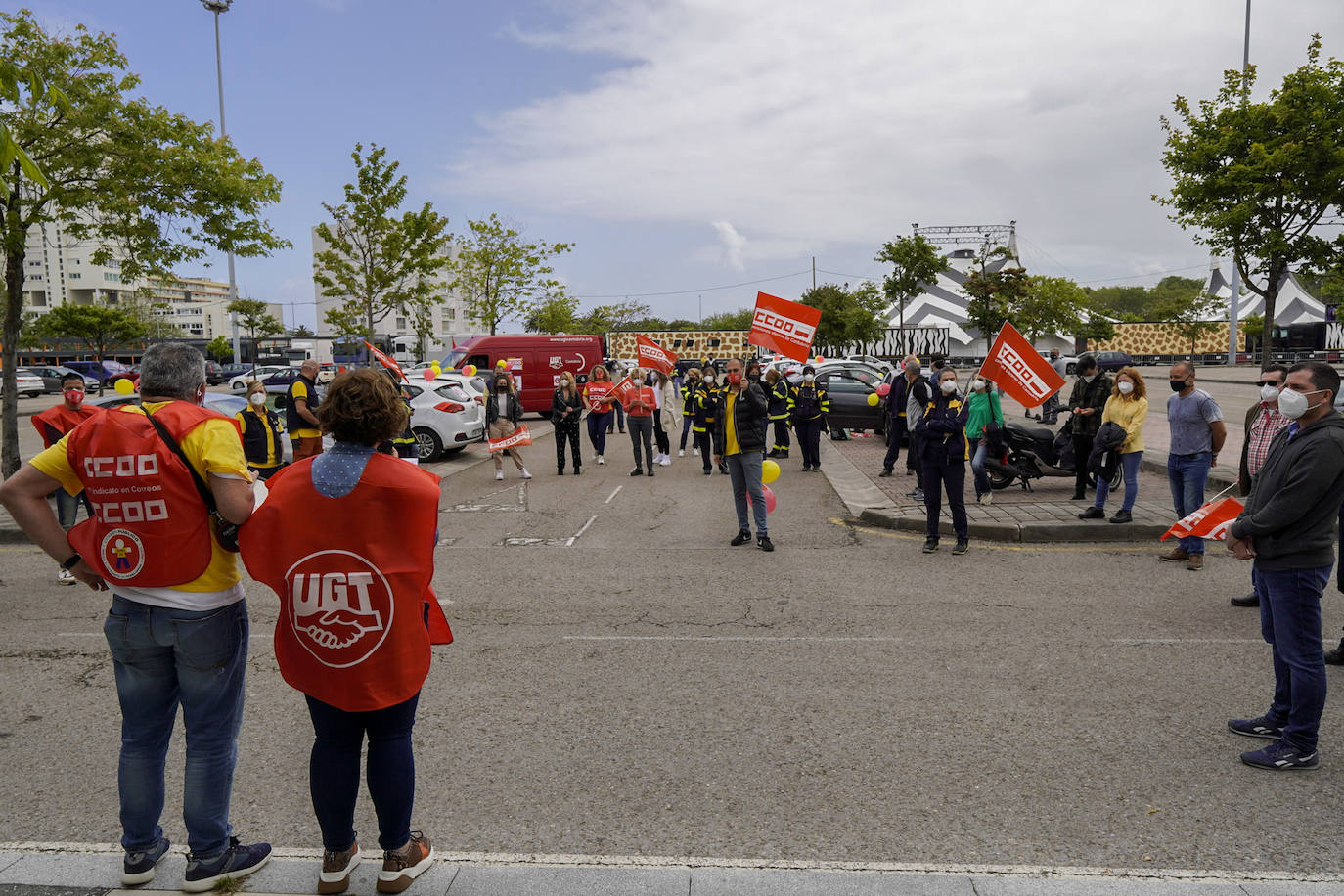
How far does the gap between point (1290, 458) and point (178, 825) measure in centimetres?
519

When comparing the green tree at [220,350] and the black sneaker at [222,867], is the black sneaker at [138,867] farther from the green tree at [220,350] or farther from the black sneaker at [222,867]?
the green tree at [220,350]

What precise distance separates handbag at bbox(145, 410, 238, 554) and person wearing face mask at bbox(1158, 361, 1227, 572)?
7.90 m

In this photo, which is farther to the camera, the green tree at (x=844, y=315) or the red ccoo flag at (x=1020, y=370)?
the green tree at (x=844, y=315)

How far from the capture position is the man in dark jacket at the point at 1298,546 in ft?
13.3

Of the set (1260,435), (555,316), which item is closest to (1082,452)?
(1260,435)

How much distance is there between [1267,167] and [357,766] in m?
27.8

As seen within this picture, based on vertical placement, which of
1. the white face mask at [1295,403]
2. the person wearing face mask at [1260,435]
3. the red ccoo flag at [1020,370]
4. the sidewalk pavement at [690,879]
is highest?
the red ccoo flag at [1020,370]

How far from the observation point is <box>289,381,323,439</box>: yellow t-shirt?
10.7m

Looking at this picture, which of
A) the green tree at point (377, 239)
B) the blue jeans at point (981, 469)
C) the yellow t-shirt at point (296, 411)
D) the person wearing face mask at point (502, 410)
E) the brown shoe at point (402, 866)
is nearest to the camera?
the brown shoe at point (402, 866)

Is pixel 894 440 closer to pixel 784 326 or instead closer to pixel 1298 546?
pixel 784 326

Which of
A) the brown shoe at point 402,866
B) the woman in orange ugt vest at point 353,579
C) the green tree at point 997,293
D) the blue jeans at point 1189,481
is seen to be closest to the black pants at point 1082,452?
the blue jeans at point 1189,481

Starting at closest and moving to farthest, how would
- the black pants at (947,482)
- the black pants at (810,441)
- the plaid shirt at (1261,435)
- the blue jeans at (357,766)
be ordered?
the blue jeans at (357,766) → the plaid shirt at (1261,435) → the black pants at (947,482) → the black pants at (810,441)

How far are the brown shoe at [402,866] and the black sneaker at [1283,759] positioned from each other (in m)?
3.60

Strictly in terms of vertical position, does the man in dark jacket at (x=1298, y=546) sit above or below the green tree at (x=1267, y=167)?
below
